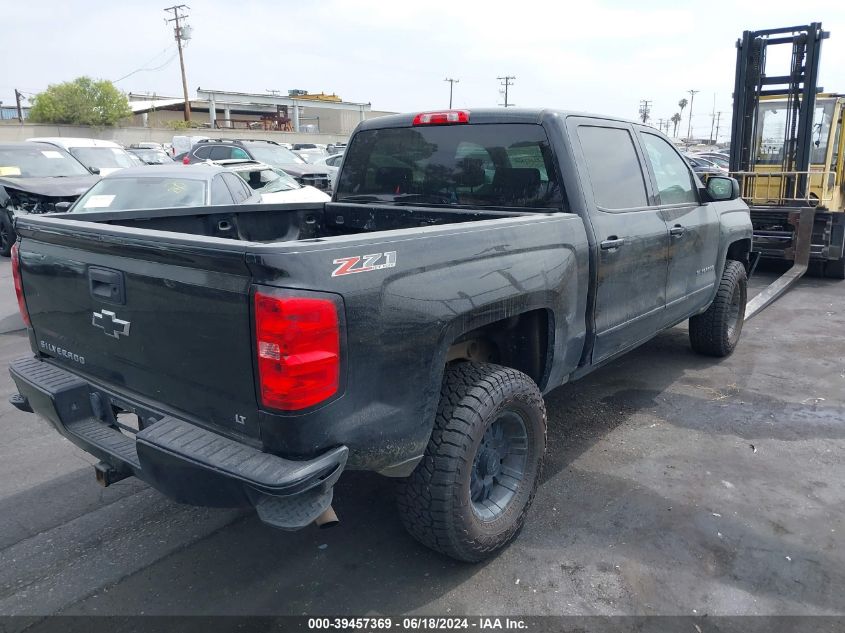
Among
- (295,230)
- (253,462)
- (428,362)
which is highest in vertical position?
(295,230)

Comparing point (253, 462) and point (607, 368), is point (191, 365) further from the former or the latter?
point (607, 368)

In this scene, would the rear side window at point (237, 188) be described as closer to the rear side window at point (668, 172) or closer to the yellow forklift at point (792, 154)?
the rear side window at point (668, 172)

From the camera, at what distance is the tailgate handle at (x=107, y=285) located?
2.68 meters

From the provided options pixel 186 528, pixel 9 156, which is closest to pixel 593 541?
pixel 186 528

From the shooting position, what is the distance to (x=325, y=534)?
11.1 ft

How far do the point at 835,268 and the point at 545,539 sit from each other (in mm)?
8791

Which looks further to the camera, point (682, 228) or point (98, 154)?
point (98, 154)

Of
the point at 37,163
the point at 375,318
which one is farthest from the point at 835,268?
the point at 37,163

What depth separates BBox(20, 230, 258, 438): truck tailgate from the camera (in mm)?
2334

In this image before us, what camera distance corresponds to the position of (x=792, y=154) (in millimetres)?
9836

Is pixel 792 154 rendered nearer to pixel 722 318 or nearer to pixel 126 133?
pixel 722 318

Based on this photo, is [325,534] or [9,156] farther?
[9,156]

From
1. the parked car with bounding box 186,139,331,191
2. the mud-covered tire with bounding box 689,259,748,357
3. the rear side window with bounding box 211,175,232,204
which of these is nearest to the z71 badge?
the mud-covered tire with bounding box 689,259,748,357

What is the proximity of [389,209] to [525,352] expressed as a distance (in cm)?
129
